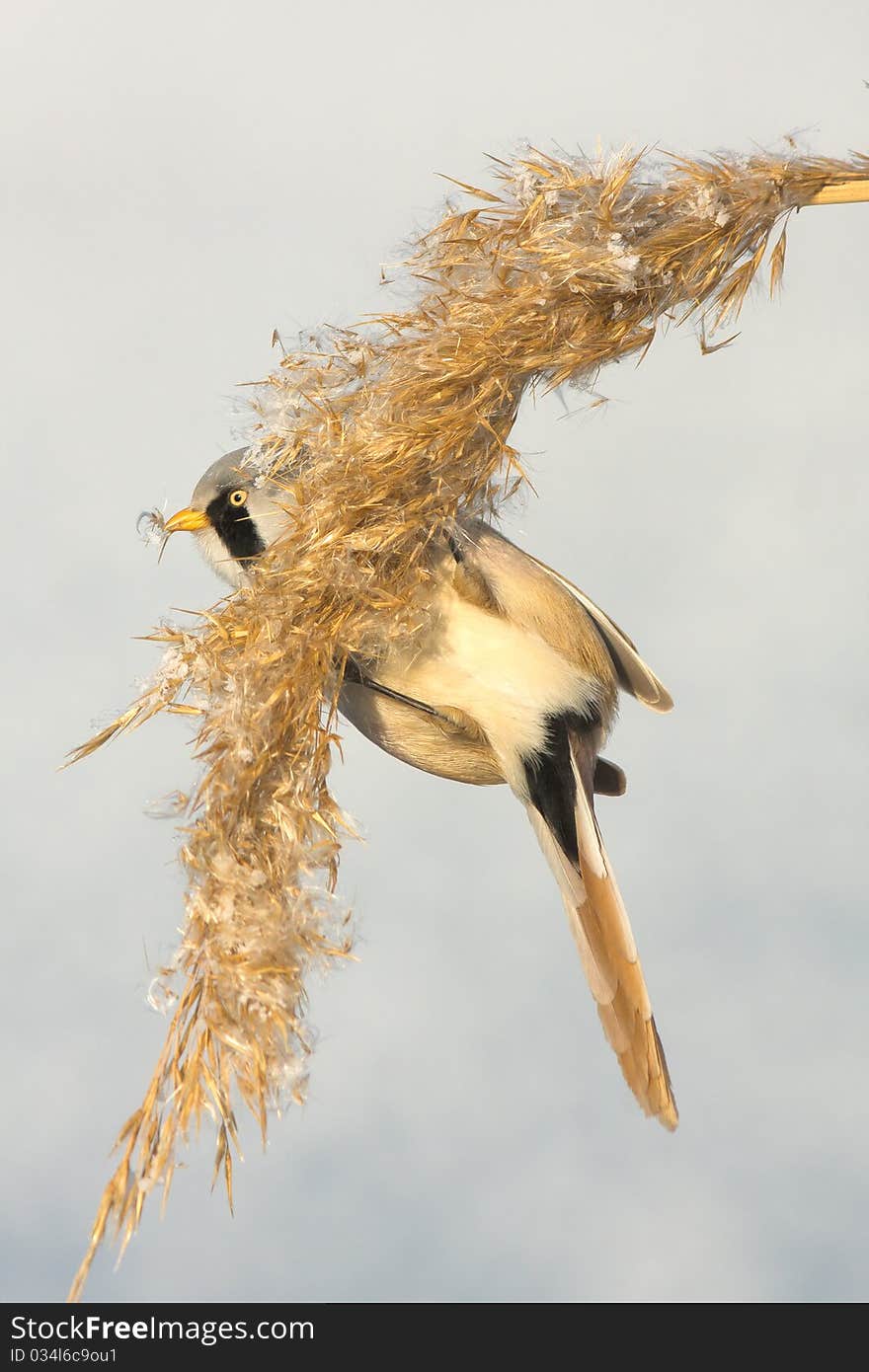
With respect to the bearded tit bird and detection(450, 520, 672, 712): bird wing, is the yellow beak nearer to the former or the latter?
the bearded tit bird

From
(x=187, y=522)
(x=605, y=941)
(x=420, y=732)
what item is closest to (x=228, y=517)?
(x=187, y=522)

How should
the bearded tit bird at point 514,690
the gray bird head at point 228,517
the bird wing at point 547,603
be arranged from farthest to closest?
1. the gray bird head at point 228,517
2. the bird wing at point 547,603
3. the bearded tit bird at point 514,690

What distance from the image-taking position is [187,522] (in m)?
2.29

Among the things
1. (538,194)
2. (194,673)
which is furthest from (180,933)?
(538,194)

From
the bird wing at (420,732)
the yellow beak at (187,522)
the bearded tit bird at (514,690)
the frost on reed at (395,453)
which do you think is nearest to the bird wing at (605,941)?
the bearded tit bird at (514,690)

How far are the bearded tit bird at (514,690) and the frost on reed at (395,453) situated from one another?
20 centimetres

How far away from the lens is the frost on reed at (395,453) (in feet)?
5.49

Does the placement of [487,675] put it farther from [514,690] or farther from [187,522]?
[187,522]

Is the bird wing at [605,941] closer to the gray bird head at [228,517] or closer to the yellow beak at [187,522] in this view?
the gray bird head at [228,517]

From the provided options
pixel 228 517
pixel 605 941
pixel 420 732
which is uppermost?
pixel 228 517

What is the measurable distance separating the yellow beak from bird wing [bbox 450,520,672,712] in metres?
0.50

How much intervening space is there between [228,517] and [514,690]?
616 mm

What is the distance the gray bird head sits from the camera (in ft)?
7.30

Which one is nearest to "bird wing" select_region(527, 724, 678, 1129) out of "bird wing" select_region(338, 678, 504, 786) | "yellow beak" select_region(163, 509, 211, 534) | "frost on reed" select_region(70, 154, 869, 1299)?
"bird wing" select_region(338, 678, 504, 786)
